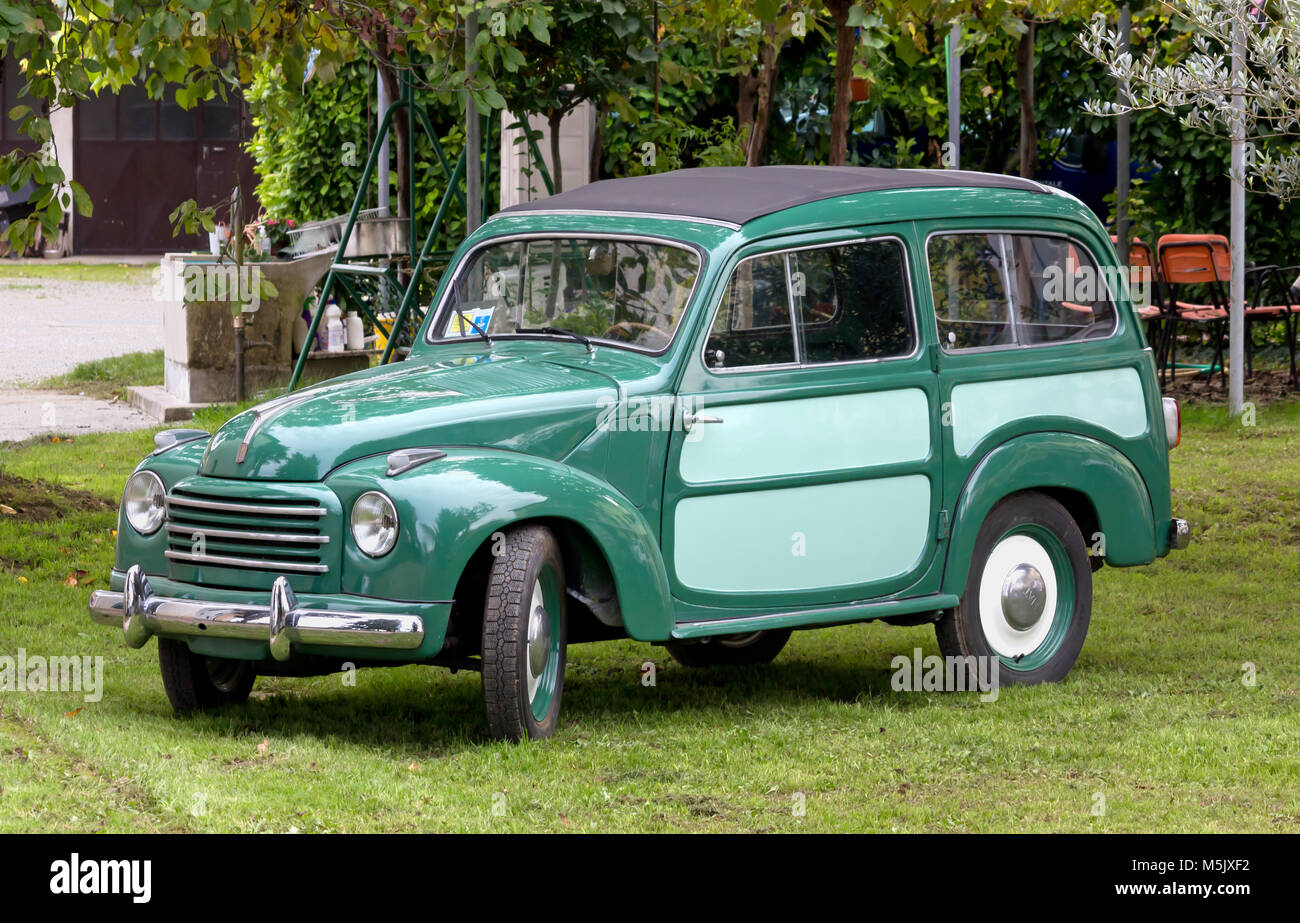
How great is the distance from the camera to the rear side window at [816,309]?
6.23 m

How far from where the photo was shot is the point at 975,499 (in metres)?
6.55

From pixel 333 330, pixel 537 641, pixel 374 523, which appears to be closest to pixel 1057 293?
pixel 537 641

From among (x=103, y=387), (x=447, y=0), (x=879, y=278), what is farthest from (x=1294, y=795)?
(x=103, y=387)

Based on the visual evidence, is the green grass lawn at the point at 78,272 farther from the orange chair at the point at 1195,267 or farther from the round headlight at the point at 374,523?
the round headlight at the point at 374,523

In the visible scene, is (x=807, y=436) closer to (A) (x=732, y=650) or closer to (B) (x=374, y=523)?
(A) (x=732, y=650)

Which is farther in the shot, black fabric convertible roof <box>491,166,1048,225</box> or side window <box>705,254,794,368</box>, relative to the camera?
black fabric convertible roof <box>491,166,1048,225</box>

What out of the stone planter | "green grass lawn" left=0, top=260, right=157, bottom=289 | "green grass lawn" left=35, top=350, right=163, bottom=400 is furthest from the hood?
"green grass lawn" left=0, top=260, right=157, bottom=289

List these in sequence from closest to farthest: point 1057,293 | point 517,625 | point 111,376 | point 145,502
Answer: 1. point 517,625
2. point 145,502
3. point 1057,293
4. point 111,376

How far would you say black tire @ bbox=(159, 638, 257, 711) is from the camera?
240 inches

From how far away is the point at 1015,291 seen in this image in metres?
6.86

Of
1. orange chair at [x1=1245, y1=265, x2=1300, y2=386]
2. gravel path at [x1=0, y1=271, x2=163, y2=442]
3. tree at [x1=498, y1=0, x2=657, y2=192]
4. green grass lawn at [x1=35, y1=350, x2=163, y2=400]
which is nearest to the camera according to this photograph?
tree at [x1=498, y1=0, x2=657, y2=192]

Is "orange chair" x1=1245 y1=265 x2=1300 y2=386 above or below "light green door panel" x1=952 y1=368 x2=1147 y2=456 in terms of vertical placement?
above

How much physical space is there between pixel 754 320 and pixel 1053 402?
4.35 ft

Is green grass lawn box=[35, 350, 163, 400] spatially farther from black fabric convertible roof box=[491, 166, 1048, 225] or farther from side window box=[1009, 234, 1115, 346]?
side window box=[1009, 234, 1115, 346]
